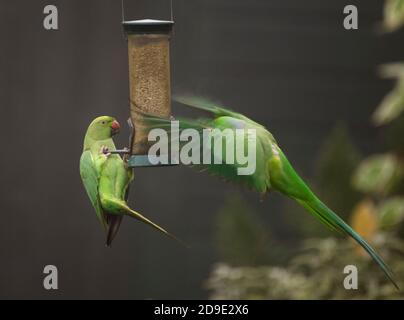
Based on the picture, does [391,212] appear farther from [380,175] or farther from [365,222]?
[365,222]

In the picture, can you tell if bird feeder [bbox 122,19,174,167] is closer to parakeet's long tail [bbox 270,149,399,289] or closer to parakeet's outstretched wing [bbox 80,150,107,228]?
parakeet's outstretched wing [bbox 80,150,107,228]

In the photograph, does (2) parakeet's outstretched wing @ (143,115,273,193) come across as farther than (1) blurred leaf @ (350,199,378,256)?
No

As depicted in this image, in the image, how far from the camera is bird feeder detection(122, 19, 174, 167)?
2.02 metres

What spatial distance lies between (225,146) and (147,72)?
0.39 meters

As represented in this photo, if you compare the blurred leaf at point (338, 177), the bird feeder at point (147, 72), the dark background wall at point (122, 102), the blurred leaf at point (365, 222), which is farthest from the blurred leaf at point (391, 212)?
the bird feeder at point (147, 72)

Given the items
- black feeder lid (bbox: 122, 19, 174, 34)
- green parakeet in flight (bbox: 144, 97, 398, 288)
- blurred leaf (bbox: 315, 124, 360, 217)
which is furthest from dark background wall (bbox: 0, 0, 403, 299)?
green parakeet in flight (bbox: 144, 97, 398, 288)

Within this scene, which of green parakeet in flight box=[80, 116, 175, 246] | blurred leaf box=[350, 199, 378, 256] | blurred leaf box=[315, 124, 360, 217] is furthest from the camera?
blurred leaf box=[315, 124, 360, 217]

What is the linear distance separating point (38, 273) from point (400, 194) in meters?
1.89

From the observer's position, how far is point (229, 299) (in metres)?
4.20

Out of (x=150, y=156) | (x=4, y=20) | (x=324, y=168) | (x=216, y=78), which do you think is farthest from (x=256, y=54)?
(x=150, y=156)

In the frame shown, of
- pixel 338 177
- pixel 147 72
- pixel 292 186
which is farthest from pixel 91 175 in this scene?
pixel 338 177

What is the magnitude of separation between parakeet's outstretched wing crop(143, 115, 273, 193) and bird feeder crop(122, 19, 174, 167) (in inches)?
4.6
